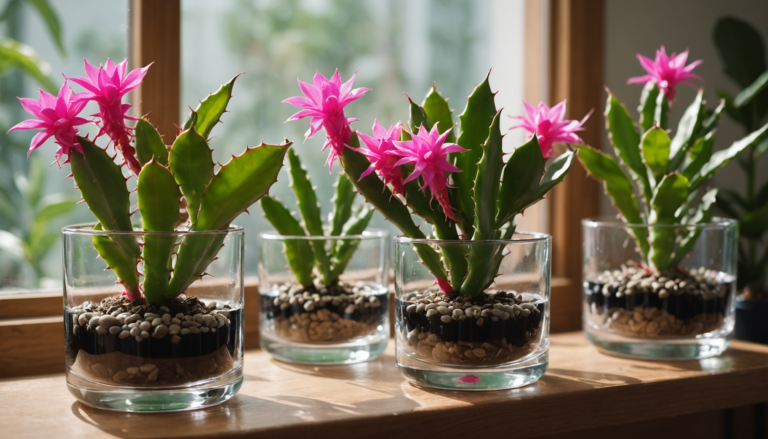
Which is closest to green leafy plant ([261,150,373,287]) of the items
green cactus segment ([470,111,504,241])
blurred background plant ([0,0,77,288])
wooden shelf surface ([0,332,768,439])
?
wooden shelf surface ([0,332,768,439])

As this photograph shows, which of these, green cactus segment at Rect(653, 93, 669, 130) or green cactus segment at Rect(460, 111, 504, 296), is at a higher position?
green cactus segment at Rect(653, 93, 669, 130)

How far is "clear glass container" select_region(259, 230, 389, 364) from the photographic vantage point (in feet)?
2.86

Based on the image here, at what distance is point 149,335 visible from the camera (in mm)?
639

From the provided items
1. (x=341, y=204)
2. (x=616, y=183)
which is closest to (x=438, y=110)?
(x=341, y=204)

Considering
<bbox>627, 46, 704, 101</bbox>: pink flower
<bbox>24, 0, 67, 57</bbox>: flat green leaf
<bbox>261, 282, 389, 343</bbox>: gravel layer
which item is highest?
<bbox>24, 0, 67, 57</bbox>: flat green leaf

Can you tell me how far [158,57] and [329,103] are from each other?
1.22ft

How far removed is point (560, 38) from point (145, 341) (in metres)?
0.93

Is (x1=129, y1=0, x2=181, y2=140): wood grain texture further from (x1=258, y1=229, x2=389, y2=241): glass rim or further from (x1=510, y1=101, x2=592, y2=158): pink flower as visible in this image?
(x1=510, y1=101, x2=592, y2=158): pink flower

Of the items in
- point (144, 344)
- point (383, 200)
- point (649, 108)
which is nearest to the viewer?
point (144, 344)

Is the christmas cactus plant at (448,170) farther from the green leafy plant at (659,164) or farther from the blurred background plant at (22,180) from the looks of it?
the blurred background plant at (22,180)

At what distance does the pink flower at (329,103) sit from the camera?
2.27ft

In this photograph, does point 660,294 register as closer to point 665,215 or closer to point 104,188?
point 665,215

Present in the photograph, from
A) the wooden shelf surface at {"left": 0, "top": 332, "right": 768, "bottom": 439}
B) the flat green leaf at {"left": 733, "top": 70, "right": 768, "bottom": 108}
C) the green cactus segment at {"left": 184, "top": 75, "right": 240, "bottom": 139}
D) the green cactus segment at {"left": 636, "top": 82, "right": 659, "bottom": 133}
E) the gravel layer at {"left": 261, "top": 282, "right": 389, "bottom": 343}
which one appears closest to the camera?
the wooden shelf surface at {"left": 0, "top": 332, "right": 768, "bottom": 439}

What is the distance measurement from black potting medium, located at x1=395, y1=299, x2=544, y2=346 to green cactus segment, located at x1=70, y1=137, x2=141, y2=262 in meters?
0.32
